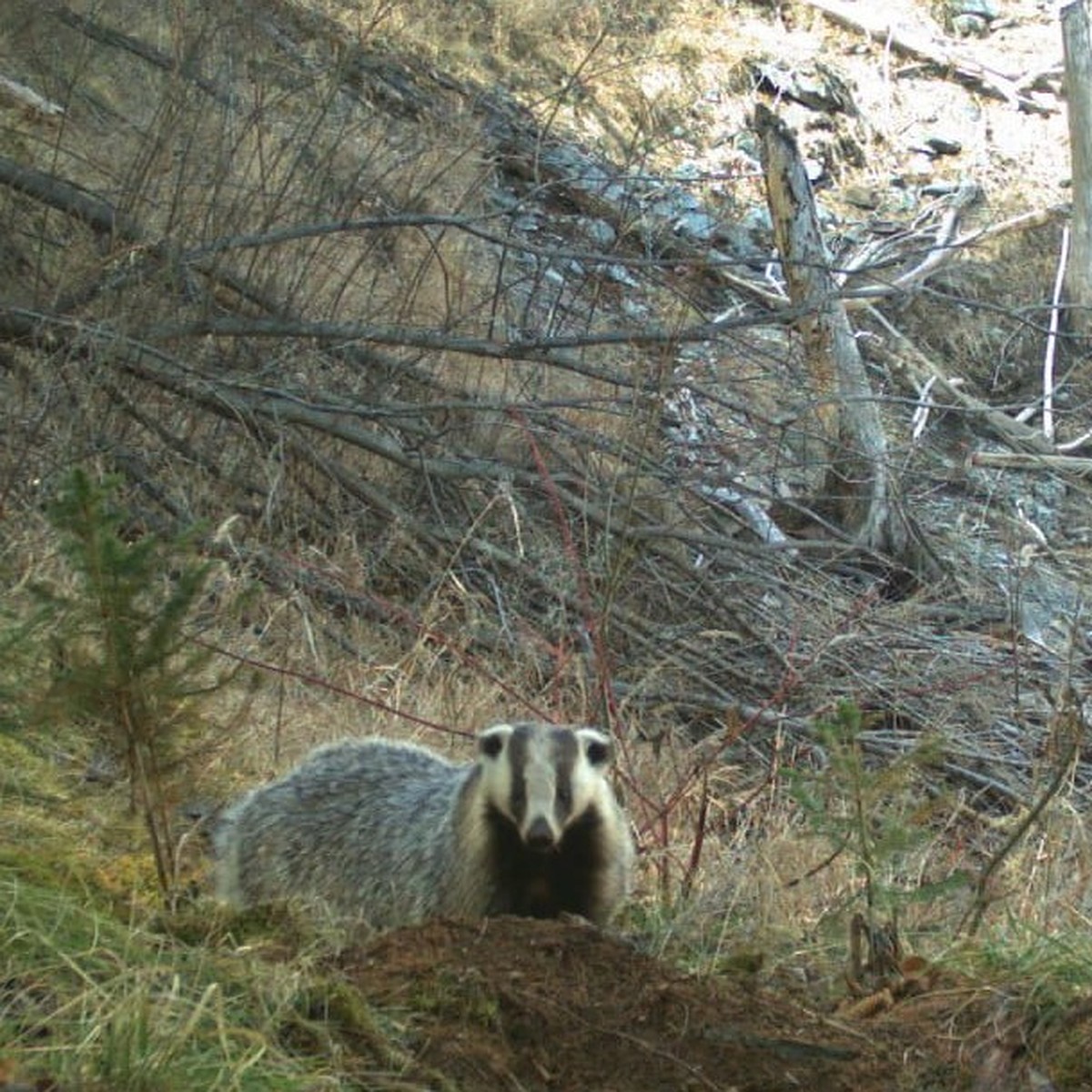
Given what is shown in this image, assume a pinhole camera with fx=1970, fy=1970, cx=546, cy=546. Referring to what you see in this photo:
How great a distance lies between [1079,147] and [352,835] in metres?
14.2

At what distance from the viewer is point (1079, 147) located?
1789 centimetres

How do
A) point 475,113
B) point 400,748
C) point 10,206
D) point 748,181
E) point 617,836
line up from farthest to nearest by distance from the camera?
point 748,181
point 475,113
point 10,206
point 400,748
point 617,836

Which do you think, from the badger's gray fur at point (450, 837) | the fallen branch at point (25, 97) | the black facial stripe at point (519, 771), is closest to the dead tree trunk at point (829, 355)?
the fallen branch at point (25, 97)

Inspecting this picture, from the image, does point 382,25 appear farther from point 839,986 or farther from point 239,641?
point 839,986

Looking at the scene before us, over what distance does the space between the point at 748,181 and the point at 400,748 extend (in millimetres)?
13691

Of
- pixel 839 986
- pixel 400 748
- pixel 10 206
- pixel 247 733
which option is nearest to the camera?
pixel 839 986

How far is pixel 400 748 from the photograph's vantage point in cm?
586

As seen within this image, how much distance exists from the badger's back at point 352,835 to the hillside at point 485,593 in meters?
0.20

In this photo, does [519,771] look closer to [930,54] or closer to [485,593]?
[485,593]

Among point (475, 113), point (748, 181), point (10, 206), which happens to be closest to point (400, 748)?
point (10, 206)

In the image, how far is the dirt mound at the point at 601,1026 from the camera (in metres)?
3.62

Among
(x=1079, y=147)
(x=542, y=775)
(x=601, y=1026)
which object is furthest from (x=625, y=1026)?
(x=1079, y=147)

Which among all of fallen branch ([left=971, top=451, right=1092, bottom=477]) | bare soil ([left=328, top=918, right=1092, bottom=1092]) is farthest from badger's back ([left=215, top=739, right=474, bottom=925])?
fallen branch ([left=971, top=451, right=1092, bottom=477])

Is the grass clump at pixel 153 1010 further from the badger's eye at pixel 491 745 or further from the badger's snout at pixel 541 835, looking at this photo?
the badger's eye at pixel 491 745
